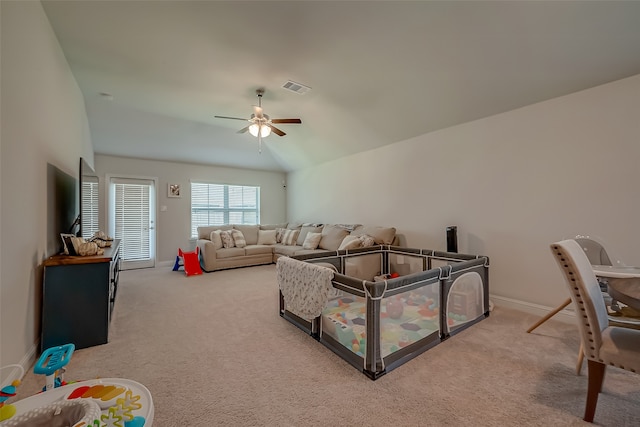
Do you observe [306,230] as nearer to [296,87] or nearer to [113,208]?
[296,87]

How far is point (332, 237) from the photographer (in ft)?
16.5

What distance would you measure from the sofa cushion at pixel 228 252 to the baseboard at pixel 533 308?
4.46m

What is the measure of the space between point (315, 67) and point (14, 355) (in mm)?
A: 3628

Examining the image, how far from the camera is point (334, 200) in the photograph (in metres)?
5.88

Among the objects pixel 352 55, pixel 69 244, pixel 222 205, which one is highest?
pixel 352 55

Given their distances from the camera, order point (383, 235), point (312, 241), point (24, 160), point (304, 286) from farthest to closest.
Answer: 1. point (312, 241)
2. point (383, 235)
3. point (304, 286)
4. point (24, 160)

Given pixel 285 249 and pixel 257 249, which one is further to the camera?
pixel 257 249

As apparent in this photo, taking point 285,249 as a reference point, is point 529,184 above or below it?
above

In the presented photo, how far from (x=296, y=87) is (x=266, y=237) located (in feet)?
12.0

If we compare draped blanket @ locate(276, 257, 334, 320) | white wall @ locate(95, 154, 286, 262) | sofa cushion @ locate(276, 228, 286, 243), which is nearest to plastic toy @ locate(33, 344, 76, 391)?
draped blanket @ locate(276, 257, 334, 320)

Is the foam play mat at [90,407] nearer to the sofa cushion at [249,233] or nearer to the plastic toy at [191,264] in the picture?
the plastic toy at [191,264]

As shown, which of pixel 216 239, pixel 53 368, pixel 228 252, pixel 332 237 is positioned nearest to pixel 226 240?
pixel 216 239

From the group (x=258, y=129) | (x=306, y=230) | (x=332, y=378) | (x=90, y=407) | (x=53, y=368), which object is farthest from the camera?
(x=306, y=230)

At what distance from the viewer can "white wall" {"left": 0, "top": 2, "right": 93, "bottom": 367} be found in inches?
67.2
